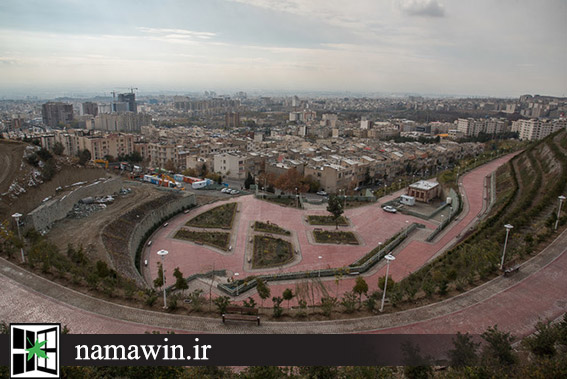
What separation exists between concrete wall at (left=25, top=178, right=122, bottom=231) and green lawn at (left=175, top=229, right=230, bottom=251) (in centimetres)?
429

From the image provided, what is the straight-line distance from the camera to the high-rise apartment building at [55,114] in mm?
66875

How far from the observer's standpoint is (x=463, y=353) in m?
4.67

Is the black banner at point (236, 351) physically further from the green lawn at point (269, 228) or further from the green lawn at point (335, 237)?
the green lawn at point (269, 228)

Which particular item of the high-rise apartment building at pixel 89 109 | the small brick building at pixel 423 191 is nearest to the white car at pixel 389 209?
the small brick building at pixel 423 191

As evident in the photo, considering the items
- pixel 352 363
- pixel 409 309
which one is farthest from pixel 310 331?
pixel 409 309

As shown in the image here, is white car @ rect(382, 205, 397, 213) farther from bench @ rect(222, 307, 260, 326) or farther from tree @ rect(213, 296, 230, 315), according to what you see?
tree @ rect(213, 296, 230, 315)

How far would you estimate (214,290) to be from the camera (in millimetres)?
9336

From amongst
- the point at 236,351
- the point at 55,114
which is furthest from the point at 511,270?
the point at 55,114

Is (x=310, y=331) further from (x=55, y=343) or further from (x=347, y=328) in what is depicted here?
(x=55, y=343)

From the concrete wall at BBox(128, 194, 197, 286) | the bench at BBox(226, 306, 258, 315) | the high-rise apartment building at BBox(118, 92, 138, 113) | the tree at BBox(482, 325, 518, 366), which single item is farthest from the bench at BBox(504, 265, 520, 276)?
the high-rise apartment building at BBox(118, 92, 138, 113)

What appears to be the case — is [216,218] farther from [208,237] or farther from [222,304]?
[222,304]

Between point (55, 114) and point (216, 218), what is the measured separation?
67.6 m

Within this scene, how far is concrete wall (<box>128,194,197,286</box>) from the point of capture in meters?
11.5

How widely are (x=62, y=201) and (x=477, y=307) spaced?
13.8m
